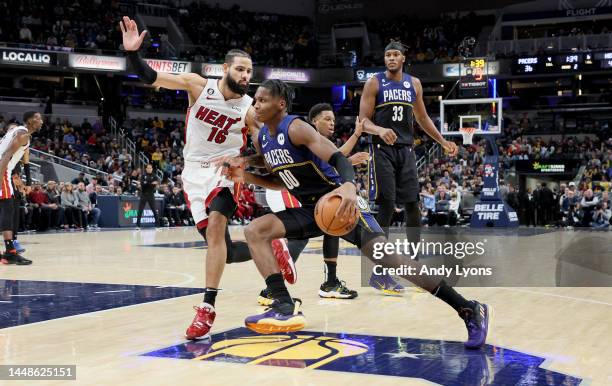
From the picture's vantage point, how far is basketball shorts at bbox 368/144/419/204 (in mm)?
6742

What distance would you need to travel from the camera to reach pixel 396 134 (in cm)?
688

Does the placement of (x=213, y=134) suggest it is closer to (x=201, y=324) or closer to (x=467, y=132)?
(x=201, y=324)

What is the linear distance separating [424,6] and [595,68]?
11.7 meters

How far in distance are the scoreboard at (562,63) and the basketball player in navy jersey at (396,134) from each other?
93.5 feet

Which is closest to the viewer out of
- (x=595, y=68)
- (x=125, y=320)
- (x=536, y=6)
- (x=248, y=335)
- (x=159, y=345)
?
(x=159, y=345)

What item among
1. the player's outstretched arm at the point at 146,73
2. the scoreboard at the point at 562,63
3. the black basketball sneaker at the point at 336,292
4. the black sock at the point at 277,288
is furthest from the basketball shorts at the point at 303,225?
the scoreboard at the point at 562,63

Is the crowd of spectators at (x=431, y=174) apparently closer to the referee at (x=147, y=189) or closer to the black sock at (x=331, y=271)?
the referee at (x=147, y=189)

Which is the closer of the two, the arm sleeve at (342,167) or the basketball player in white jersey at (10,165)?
the arm sleeve at (342,167)

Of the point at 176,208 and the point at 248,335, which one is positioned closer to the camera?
the point at 248,335

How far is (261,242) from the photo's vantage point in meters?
4.57

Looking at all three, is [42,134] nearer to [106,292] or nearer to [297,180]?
[106,292]

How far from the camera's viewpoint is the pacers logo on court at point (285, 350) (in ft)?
12.5

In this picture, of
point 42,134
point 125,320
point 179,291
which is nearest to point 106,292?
point 179,291

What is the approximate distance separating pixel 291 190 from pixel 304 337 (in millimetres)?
966
